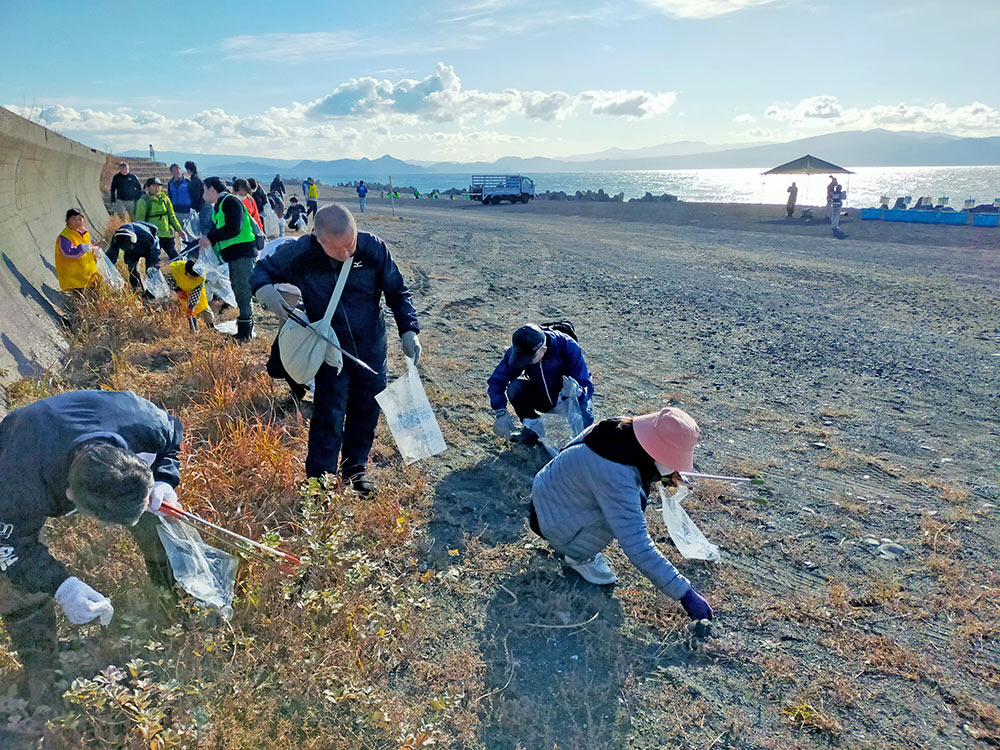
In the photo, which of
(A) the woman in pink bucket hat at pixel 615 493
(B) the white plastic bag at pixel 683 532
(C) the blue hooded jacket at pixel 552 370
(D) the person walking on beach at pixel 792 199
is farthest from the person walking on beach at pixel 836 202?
(A) the woman in pink bucket hat at pixel 615 493

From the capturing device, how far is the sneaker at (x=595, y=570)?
10.6ft

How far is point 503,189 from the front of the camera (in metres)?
37.6

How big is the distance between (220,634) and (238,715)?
1.25ft

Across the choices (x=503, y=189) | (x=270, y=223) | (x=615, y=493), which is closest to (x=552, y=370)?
(x=615, y=493)

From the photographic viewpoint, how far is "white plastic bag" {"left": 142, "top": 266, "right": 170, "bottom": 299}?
692 centimetres

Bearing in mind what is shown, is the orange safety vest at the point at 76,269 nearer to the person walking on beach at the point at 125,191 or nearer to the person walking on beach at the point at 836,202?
the person walking on beach at the point at 125,191

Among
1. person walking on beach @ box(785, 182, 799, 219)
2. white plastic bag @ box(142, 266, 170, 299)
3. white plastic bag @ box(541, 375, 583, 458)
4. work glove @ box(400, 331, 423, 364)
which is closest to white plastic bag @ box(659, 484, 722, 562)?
white plastic bag @ box(541, 375, 583, 458)

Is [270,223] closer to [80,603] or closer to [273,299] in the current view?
[273,299]

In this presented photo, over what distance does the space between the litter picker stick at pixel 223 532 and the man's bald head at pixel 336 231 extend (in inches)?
Result: 58.2

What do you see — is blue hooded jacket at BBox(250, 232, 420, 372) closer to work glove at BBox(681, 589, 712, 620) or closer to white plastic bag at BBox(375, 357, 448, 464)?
white plastic bag at BBox(375, 357, 448, 464)

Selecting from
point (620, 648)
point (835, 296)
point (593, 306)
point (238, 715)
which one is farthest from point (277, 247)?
point (835, 296)

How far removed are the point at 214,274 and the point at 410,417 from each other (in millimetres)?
3923

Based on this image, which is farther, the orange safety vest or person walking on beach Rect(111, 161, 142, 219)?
person walking on beach Rect(111, 161, 142, 219)

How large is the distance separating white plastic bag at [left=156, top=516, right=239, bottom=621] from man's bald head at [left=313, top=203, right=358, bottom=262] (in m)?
1.54
